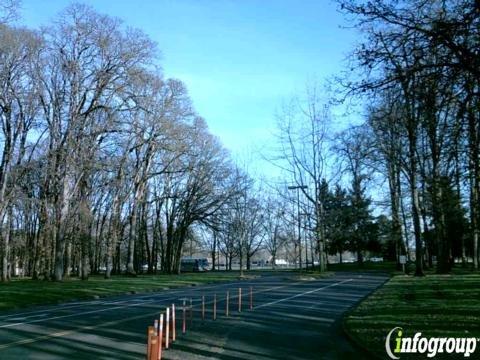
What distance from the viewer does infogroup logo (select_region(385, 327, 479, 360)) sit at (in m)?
10.4

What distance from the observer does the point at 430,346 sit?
35.7 ft

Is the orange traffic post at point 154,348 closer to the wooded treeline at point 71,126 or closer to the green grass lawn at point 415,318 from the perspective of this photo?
A: the green grass lawn at point 415,318

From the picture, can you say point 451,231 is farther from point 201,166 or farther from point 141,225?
point 141,225

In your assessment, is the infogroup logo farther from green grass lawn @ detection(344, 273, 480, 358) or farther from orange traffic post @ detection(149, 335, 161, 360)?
orange traffic post @ detection(149, 335, 161, 360)

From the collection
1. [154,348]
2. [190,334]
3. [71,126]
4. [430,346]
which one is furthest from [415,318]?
[71,126]

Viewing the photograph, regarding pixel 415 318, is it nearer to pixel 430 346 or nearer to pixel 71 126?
pixel 430 346

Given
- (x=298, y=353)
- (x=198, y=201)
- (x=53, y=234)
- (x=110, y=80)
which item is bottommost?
(x=298, y=353)

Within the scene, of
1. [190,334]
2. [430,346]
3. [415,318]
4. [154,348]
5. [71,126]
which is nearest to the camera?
[154,348]

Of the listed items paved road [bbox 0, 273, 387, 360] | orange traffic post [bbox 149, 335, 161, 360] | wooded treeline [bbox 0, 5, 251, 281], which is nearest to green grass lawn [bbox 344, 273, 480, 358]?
Result: paved road [bbox 0, 273, 387, 360]

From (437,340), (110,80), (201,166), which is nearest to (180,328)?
(437,340)

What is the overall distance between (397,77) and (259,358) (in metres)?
6.55

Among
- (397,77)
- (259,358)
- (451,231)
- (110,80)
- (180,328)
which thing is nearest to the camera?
(259,358)

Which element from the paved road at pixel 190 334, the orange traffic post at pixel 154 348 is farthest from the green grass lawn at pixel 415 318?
the orange traffic post at pixel 154 348

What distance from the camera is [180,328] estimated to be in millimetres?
15375
